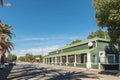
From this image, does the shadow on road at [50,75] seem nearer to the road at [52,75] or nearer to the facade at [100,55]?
the road at [52,75]

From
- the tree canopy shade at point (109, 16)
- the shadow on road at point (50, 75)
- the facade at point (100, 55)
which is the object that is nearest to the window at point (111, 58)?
the facade at point (100, 55)

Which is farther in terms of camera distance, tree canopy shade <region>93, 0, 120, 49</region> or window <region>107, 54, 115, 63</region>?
window <region>107, 54, 115, 63</region>

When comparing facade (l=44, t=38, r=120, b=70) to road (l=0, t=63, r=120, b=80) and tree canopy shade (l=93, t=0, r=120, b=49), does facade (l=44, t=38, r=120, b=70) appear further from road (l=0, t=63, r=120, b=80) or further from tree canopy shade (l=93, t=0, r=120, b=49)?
tree canopy shade (l=93, t=0, r=120, b=49)

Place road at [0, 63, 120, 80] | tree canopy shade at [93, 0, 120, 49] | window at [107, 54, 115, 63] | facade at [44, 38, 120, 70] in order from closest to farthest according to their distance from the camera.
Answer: road at [0, 63, 120, 80], tree canopy shade at [93, 0, 120, 49], facade at [44, 38, 120, 70], window at [107, 54, 115, 63]

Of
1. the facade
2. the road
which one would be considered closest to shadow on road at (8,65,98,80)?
the road

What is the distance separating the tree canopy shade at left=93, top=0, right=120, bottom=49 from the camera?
83.0 feet

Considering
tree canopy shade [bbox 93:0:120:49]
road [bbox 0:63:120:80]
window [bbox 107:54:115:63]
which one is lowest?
road [bbox 0:63:120:80]

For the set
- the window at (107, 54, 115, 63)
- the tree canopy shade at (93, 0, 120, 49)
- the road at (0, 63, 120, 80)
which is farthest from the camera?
the window at (107, 54, 115, 63)

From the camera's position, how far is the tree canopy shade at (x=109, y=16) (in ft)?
83.0

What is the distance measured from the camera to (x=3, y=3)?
19.8 meters

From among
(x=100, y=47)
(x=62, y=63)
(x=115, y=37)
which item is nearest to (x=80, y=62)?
(x=100, y=47)

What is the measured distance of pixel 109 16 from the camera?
84.8 ft

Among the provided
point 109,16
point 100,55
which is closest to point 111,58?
point 100,55

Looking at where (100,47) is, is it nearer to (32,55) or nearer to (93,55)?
(93,55)
